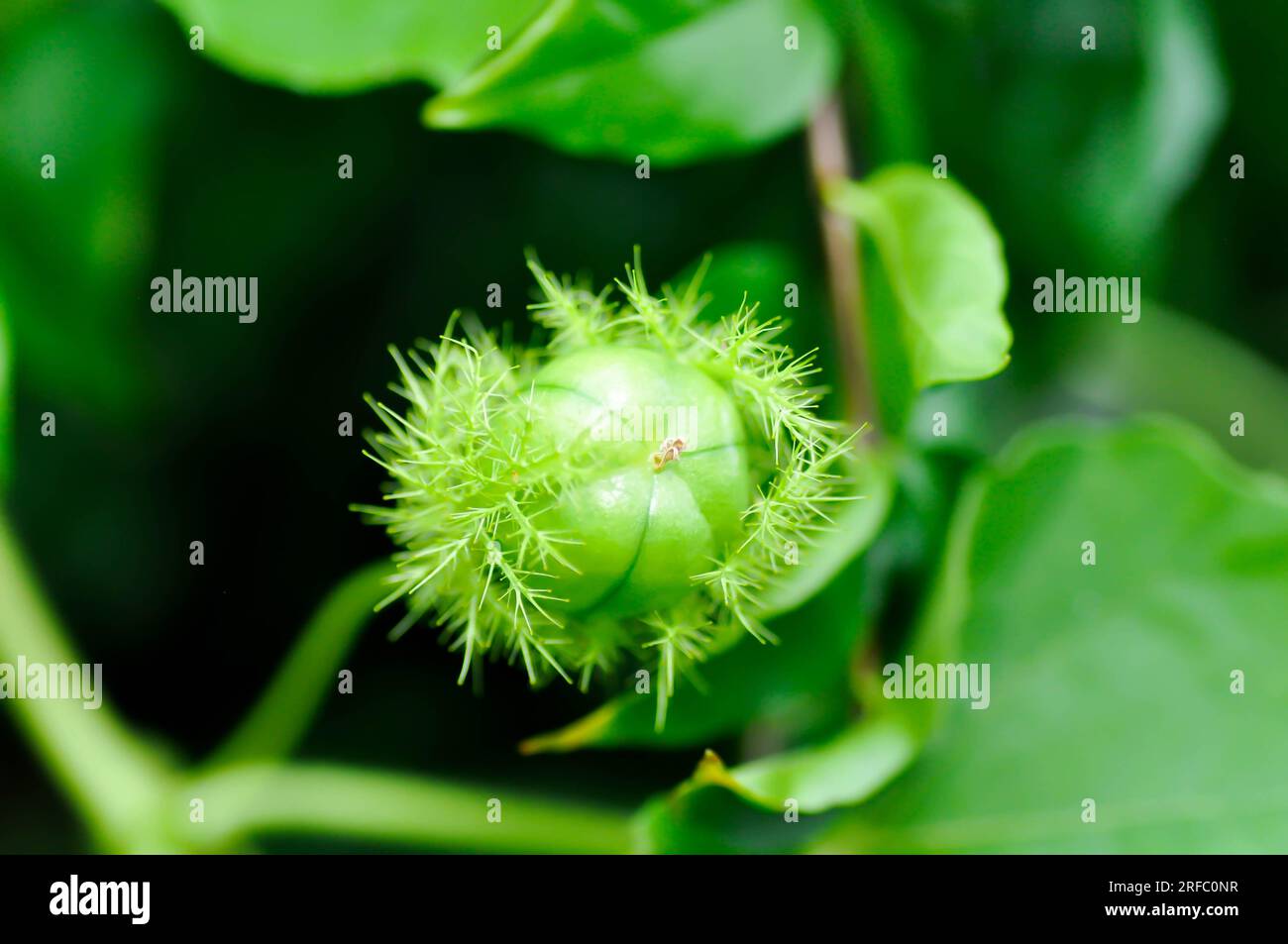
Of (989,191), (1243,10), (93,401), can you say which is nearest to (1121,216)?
(989,191)

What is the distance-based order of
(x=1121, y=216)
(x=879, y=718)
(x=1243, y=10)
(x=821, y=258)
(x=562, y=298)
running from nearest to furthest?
(x=562, y=298) < (x=879, y=718) < (x=821, y=258) < (x=1121, y=216) < (x=1243, y=10)

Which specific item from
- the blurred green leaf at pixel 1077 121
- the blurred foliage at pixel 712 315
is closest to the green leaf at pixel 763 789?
the blurred foliage at pixel 712 315

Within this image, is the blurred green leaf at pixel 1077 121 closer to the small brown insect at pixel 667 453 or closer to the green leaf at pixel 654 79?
the green leaf at pixel 654 79

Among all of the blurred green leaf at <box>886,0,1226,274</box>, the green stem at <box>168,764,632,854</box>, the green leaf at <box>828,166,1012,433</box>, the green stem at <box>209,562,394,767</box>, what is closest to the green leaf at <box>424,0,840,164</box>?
the green leaf at <box>828,166,1012,433</box>

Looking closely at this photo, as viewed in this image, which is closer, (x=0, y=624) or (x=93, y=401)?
(x=0, y=624)

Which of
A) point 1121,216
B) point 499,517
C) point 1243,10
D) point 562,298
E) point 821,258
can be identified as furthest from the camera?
point 1243,10

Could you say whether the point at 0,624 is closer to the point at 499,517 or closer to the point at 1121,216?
the point at 499,517
